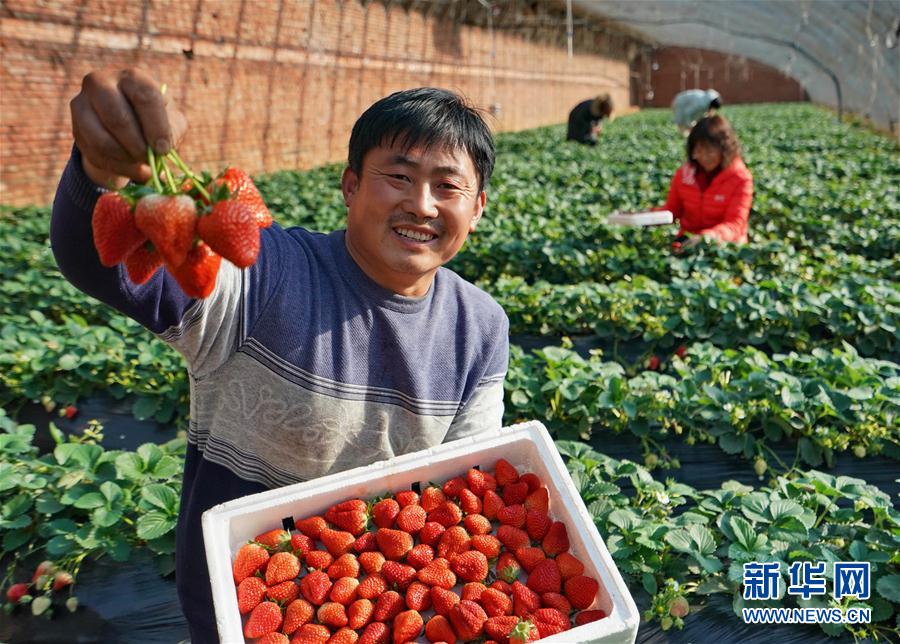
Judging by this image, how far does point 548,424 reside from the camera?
2.84 metres

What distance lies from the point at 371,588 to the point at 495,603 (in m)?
0.23

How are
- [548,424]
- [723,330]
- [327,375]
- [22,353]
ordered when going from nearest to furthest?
[327,375] → [548,424] → [22,353] → [723,330]

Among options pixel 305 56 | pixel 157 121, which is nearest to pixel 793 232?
pixel 157 121

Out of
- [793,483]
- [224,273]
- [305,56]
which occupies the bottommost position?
[793,483]

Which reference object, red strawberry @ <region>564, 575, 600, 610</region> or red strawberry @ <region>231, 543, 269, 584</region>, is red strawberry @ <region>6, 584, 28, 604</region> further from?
red strawberry @ <region>564, 575, 600, 610</region>

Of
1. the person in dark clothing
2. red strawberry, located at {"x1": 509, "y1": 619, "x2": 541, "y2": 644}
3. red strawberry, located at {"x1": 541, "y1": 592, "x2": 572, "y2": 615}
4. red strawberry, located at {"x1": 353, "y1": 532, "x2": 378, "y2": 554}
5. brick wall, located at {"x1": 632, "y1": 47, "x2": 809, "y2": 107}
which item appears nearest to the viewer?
red strawberry, located at {"x1": 509, "y1": 619, "x2": 541, "y2": 644}

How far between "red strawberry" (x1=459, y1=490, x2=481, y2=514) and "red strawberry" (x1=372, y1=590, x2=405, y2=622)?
223 millimetres

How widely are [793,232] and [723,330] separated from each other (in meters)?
2.85

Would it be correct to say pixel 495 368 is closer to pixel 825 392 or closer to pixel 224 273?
pixel 224 273

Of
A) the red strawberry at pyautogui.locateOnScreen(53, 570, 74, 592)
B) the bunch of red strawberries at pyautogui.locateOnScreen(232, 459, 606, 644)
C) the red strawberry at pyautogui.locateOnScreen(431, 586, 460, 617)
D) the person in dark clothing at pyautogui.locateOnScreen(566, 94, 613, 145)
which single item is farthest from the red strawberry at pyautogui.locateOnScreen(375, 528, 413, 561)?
the person in dark clothing at pyautogui.locateOnScreen(566, 94, 613, 145)

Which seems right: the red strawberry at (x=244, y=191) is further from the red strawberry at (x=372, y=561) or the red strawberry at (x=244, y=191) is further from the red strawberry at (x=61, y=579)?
the red strawberry at (x=61, y=579)

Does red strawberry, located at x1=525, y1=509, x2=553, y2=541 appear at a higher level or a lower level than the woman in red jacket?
lower

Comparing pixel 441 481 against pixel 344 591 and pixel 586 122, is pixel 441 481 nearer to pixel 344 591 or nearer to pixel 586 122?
pixel 344 591

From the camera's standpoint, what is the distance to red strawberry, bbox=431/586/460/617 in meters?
1.14
